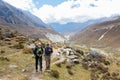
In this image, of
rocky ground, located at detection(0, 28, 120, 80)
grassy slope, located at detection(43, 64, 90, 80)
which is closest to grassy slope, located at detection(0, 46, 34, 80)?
rocky ground, located at detection(0, 28, 120, 80)

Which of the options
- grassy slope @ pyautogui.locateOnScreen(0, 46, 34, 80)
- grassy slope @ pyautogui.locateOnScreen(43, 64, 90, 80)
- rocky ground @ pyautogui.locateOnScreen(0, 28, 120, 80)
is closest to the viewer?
grassy slope @ pyautogui.locateOnScreen(0, 46, 34, 80)

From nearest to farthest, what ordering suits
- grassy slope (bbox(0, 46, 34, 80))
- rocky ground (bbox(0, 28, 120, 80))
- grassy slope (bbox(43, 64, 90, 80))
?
grassy slope (bbox(0, 46, 34, 80)) → rocky ground (bbox(0, 28, 120, 80)) → grassy slope (bbox(43, 64, 90, 80))

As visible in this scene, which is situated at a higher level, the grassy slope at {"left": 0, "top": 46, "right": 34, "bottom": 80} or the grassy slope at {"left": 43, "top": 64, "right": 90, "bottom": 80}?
the grassy slope at {"left": 0, "top": 46, "right": 34, "bottom": 80}

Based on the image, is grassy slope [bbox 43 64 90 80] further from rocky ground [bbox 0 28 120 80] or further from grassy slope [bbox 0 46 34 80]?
grassy slope [bbox 0 46 34 80]

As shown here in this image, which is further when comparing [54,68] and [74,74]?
[74,74]

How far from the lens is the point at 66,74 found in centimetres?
3234

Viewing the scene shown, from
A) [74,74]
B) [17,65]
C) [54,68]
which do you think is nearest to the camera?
[17,65]

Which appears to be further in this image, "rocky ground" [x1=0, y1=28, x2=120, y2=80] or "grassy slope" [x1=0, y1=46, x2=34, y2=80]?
"rocky ground" [x1=0, y1=28, x2=120, y2=80]

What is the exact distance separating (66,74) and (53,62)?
16.5 feet

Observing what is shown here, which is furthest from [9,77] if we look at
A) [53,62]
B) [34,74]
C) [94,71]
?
[94,71]

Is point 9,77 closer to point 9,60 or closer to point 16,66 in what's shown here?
point 16,66

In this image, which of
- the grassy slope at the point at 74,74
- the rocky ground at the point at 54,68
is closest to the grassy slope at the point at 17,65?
the rocky ground at the point at 54,68

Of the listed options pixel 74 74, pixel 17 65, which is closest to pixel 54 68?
pixel 74 74

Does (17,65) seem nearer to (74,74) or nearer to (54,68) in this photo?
(54,68)
